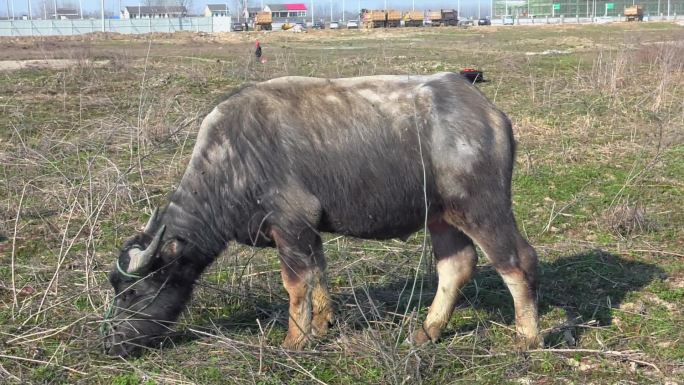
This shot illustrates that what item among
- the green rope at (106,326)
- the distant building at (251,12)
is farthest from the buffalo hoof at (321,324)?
the distant building at (251,12)

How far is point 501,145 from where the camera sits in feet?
15.3

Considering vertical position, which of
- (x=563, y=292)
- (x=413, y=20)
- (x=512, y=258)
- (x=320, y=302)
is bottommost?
(x=563, y=292)

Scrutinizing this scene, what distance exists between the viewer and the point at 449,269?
5.09 meters

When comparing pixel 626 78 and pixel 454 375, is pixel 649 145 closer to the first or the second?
pixel 626 78

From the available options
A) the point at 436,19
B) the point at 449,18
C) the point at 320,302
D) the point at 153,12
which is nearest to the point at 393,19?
the point at 436,19

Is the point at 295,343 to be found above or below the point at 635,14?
below

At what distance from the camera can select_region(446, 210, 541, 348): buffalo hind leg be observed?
4.60 m

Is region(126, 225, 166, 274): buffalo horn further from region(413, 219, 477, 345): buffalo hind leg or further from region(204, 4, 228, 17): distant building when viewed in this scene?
region(204, 4, 228, 17): distant building

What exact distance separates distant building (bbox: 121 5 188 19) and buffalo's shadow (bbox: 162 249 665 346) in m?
79.5

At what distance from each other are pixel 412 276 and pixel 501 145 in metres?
1.72

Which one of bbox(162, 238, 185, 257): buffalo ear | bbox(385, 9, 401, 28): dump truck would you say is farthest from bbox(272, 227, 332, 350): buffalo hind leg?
bbox(385, 9, 401, 28): dump truck

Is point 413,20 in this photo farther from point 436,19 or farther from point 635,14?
point 635,14

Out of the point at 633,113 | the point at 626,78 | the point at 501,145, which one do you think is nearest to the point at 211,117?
the point at 501,145

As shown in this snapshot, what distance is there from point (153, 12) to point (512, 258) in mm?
106883
